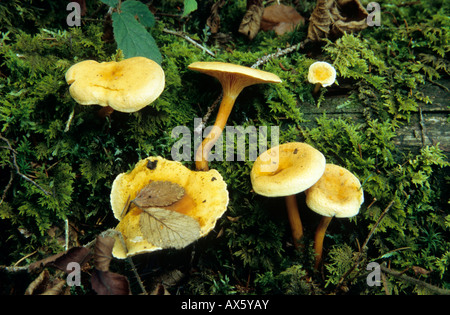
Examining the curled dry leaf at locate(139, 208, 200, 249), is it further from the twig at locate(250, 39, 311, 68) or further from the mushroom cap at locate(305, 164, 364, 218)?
the twig at locate(250, 39, 311, 68)

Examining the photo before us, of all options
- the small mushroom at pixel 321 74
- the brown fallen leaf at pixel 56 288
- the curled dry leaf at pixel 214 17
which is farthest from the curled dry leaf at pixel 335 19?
the brown fallen leaf at pixel 56 288

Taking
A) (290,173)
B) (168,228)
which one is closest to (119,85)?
(168,228)

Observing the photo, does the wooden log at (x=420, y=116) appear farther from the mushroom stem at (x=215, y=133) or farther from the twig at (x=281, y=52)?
the mushroom stem at (x=215, y=133)

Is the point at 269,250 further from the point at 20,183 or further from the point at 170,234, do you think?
the point at 20,183

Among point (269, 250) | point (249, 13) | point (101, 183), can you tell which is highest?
point (249, 13)

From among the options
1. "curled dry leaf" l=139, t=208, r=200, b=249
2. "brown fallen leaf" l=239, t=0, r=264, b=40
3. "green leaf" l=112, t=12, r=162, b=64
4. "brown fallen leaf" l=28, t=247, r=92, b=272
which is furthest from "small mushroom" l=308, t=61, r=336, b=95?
"brown fallen leaf" l=28, t=247, r=92, b=272

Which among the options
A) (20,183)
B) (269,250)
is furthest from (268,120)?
(20,183)
